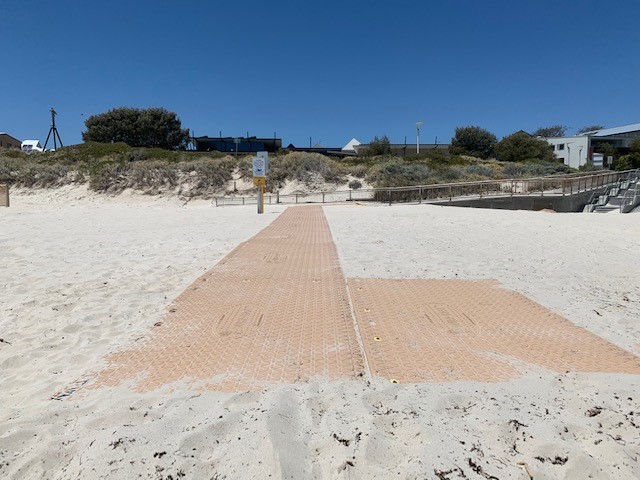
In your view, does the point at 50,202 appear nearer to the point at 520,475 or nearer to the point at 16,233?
the point at 16,233

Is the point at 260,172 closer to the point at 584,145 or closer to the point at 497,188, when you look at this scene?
the point at 497,188

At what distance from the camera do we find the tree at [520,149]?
55344mm

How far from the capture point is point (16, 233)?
11.0m

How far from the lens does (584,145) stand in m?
68.2

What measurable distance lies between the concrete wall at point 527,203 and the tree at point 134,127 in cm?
4655

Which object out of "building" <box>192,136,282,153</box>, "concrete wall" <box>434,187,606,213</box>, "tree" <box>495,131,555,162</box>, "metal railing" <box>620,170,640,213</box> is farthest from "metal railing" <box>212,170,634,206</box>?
"building" <box>192,136,282,153</box>

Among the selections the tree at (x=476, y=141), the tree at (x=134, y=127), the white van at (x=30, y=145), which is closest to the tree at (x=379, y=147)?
the tree at (x=476, y=141)

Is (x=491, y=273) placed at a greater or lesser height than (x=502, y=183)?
lesser

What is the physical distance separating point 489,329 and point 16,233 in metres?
12.0

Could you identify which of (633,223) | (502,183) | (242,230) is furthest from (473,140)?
(242,230)

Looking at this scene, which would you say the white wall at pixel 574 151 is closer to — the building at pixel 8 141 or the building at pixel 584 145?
the building at pixel 584 145

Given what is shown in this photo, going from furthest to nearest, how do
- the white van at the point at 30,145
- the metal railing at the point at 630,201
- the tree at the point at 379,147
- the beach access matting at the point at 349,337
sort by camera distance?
the white van at the point at 30,145 → the tree at the point at 379,147 → the metal railing at the point at 630,201 → the beach access matting at the point at 349,337

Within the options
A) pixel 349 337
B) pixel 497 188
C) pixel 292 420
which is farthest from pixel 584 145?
pixel 292 420

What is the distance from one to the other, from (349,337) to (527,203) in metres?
22.7
